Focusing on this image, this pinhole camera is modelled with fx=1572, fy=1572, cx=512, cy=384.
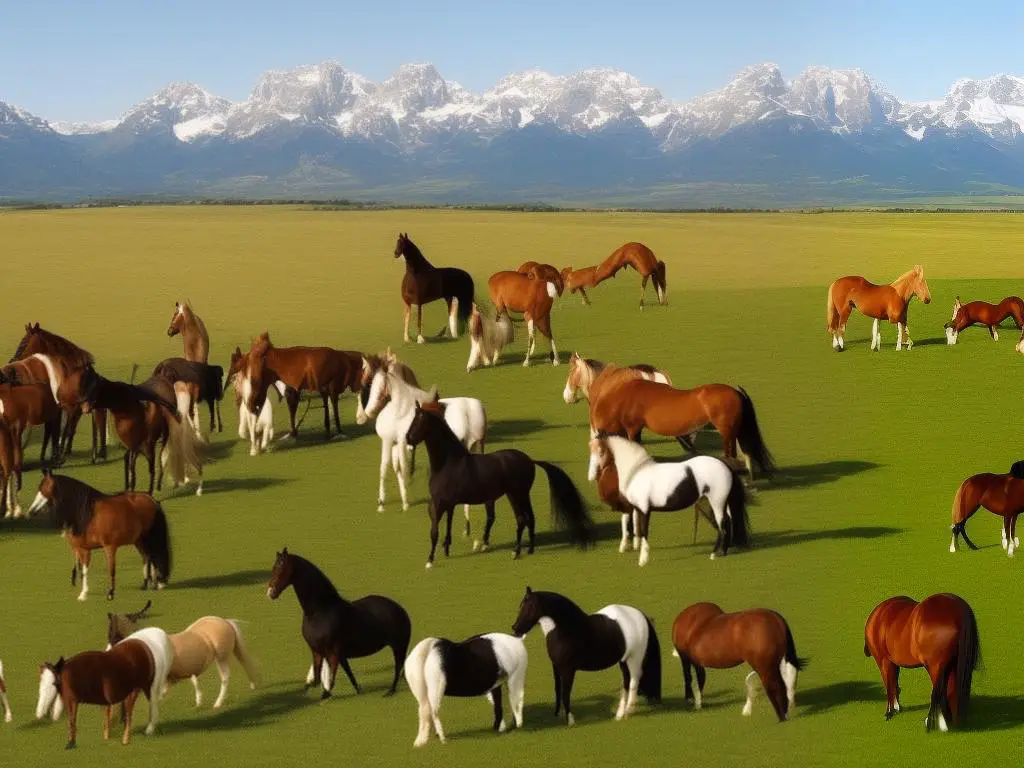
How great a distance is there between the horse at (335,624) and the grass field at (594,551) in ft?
1.01

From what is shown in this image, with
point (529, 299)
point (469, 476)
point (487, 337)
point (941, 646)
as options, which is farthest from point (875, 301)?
point (941, 646)

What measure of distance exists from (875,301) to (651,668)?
26.0 m

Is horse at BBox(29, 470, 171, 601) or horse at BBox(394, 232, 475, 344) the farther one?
horse at BBox(394, 232, 475, 344)

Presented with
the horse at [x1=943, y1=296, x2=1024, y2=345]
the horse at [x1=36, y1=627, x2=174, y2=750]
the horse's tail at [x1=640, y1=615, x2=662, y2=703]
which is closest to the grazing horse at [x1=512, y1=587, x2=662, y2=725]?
the horse's tail at [x1=640, y1=615, x2=662, y2=703]

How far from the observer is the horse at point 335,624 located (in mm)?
13711

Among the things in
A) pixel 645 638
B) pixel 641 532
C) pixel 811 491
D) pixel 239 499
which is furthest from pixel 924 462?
pixel 645 638

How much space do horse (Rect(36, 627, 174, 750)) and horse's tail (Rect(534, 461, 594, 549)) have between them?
674cm

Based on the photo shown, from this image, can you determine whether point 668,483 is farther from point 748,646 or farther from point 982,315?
point 982,315

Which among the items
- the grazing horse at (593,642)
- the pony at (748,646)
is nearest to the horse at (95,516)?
the grazing horse at (593,642)

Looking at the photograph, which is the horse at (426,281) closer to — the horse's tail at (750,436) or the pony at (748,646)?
the horse's tail at (750,436)

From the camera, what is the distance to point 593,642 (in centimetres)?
1266

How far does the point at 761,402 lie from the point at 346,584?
49.5 ft

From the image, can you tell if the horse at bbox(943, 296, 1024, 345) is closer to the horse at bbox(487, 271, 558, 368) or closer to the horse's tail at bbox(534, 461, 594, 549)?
the horse at bbox(487, 271, 558, 368)

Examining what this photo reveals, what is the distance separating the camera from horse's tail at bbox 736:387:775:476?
72.1 ft
